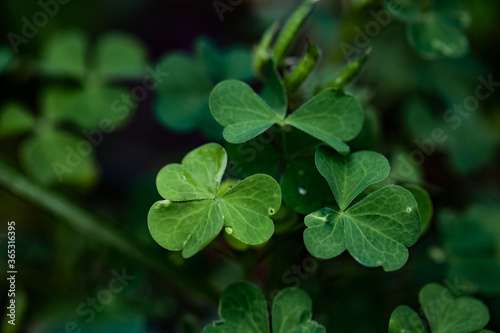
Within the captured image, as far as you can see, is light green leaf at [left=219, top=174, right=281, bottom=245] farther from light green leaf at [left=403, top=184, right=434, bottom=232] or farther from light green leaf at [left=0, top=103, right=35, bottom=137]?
light green leaf at [left=0, top=103, right=35, bottom=137]

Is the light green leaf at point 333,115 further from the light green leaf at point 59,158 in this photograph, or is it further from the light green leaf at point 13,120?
the light green leaf at point 13,120

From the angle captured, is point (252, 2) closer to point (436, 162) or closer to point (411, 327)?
point (436, 162)

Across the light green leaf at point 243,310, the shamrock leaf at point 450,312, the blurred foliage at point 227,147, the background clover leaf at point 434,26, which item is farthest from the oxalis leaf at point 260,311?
the background clover leaf at point 434,26

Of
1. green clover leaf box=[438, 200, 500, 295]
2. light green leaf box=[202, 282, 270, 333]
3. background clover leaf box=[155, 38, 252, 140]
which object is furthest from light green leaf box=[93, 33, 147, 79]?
green clover leaf box=[438, 200, 500, 295]

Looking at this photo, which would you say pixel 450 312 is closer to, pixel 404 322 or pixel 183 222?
pixel 404 322

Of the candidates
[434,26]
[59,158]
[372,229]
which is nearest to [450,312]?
[372,229]
